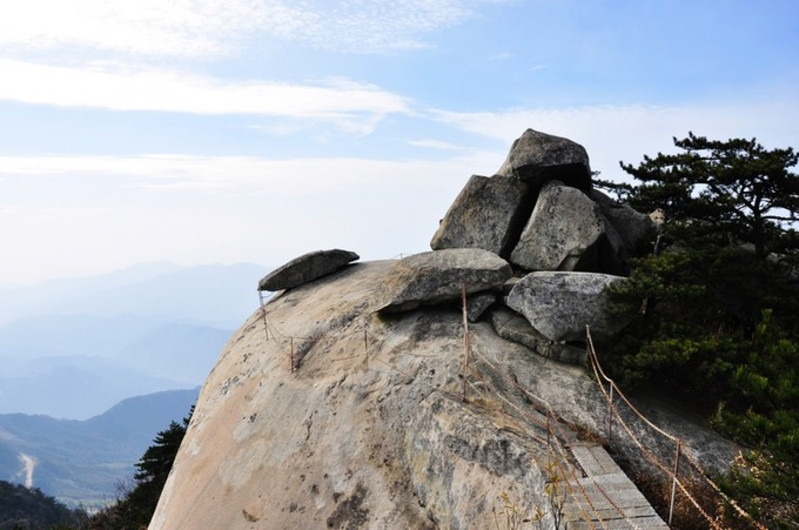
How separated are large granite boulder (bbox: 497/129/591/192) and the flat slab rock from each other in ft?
23.9

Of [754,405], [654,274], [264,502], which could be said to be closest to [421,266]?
[654,274]

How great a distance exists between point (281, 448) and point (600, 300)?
8.61 m

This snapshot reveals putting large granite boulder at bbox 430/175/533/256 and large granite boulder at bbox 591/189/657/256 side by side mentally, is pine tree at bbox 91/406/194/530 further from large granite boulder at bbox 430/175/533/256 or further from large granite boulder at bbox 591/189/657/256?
large granite boulder at bbox 591/189/657/256

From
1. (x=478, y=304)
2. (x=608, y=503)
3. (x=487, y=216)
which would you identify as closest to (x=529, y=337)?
(x=478, y=304)

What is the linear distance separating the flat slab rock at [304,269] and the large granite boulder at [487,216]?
458 cm

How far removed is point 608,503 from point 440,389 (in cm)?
481

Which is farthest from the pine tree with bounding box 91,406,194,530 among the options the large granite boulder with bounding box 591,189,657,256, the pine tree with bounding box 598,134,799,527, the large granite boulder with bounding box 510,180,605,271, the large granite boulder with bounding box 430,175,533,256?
the pine tree with bounding box 598,134,799,527

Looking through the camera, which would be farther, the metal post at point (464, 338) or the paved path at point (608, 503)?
the metal post at point (464, 338)

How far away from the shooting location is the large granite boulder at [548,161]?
762 inches

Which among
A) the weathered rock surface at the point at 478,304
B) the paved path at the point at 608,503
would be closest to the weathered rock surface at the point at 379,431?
the weathered rock surface at the point at 478,304

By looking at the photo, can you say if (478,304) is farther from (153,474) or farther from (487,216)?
(153,474)

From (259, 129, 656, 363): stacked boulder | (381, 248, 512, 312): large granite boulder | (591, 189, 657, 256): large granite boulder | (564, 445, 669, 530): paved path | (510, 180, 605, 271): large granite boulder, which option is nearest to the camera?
(564, 445, 669, 530): paved path

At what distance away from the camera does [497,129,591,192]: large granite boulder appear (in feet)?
63.5

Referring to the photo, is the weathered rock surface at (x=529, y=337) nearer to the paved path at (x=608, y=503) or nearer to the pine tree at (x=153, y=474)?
the paved path at (x=608, y=503)
